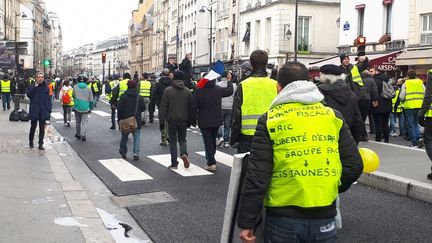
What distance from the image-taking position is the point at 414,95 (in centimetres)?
1371

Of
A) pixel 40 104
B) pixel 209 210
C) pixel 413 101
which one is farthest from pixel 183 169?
pixel 413 101

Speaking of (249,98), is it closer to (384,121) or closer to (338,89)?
(338,89)

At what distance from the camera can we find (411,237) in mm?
5793

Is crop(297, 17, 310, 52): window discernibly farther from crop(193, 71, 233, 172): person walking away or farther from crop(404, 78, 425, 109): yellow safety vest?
crop(193, 71, 233, 172): person walking away

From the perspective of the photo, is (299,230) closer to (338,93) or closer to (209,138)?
(338,93)

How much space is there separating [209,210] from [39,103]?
23.1 feet

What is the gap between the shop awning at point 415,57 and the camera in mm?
24641

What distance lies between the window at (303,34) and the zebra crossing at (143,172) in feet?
98.5

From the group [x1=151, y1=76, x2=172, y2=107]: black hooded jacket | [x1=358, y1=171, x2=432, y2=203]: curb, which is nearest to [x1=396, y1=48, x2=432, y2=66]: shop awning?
[x1=151, y1=76, x2=172, y2=107]: black hooded jacket

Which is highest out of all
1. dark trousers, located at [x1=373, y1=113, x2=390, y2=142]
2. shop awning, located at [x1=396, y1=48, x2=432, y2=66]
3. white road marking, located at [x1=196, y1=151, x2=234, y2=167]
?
shop awning, located at [x1=396, y1=48, x2=432, y2=66]

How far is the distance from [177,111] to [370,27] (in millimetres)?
23413

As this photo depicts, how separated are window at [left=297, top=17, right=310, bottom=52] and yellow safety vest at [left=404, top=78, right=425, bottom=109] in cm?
2758

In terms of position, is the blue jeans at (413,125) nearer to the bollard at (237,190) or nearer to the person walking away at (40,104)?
the person walking away at (40,104)

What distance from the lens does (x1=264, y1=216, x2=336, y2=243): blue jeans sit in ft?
9.99
